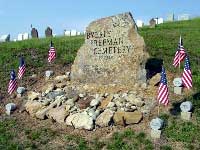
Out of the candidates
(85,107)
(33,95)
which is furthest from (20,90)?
(85,107)

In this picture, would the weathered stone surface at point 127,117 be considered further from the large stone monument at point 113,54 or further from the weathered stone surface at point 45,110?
the weathered stone surface at point 45,110

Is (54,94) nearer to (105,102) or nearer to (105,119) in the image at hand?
(105,102)

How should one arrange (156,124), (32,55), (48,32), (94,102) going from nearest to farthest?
1. (156,124)
2. (94,102)
3. (32,55)
4. (48,32)

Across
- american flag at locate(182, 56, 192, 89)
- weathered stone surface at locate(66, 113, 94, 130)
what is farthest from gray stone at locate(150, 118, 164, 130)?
american flag at locate(182, 56, 192, 89)

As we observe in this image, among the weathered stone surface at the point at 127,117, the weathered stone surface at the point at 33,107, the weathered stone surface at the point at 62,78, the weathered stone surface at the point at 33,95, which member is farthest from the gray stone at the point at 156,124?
the weathered stone surface at the point at 62,78

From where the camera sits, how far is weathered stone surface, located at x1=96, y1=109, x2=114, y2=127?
773 inches

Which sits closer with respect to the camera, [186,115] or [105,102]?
[186,115]

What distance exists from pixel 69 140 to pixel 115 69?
4986mm

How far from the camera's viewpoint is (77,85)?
2355cm

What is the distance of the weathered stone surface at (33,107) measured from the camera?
71.8ft

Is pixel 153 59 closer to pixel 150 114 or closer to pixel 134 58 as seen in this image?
pixel 134 58

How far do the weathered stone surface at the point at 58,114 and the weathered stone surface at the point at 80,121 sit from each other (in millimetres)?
266

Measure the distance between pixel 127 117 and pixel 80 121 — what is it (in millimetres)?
1860

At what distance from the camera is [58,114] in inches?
822
